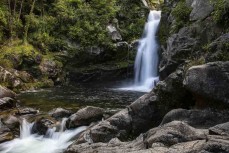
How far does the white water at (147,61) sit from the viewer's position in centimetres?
2772

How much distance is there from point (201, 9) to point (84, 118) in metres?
8.97

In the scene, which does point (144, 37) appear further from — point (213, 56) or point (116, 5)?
point (213, 56)

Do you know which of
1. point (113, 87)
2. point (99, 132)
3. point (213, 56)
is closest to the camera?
point (99, 132)

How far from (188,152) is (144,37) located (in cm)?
2518

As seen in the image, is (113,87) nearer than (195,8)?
No

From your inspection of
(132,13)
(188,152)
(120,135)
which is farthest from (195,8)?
(132,13)

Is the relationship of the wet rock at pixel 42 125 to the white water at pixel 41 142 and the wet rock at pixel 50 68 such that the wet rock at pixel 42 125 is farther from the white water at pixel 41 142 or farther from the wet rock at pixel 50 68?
the wet rock at pixel 50 68

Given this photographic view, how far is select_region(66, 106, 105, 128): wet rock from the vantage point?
1415cm

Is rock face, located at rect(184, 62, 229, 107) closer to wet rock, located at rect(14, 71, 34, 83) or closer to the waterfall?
the waterfall

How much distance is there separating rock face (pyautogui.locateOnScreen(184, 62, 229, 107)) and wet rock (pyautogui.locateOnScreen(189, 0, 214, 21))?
8.31 meters

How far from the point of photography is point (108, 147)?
905 cm

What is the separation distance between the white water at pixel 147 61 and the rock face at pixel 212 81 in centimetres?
1605

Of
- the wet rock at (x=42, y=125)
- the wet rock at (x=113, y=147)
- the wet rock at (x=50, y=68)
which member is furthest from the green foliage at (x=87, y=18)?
the wet rock at (x=113, y=147)

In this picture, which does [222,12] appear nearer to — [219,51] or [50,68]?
[219,51]
